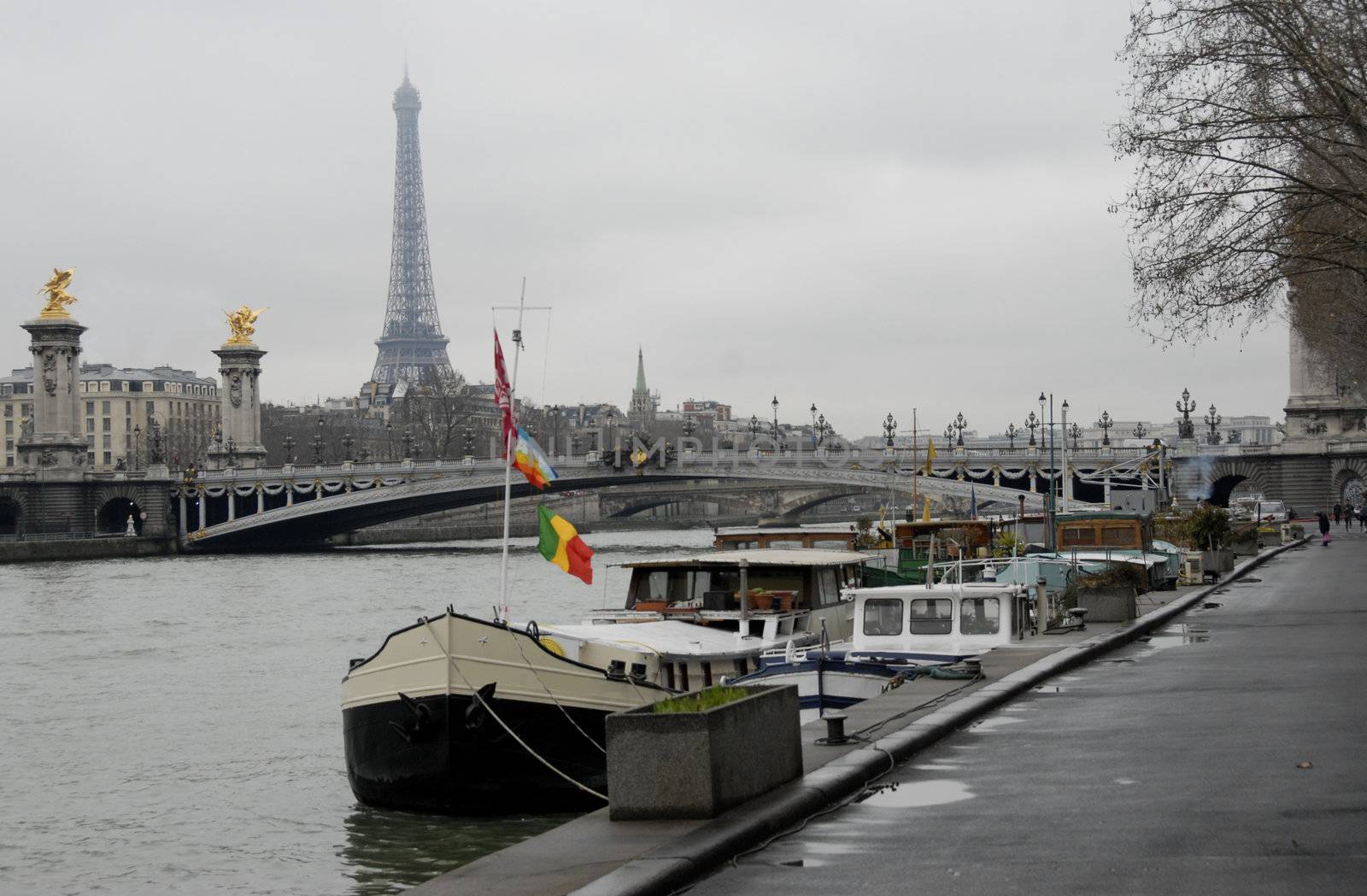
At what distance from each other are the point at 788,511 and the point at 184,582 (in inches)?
2377

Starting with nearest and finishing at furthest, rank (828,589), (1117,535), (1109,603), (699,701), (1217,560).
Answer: (699,701), (1109,603), (828,589), (1117,535), (1217,560)

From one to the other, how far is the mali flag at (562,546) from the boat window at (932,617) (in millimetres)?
4130

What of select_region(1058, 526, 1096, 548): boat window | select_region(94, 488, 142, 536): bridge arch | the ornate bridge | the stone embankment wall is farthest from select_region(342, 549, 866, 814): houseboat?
select_region(94, 488, 142, 536): bridge arch

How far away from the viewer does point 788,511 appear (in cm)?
11850

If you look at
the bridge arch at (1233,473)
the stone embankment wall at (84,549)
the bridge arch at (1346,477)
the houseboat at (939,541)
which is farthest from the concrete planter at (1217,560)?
the stone embankment wall at (84,549)

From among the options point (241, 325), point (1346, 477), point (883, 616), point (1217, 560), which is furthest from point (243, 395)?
point (883, 616)

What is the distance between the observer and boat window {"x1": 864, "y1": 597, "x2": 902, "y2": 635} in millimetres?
21125

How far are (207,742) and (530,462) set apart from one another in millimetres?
7211

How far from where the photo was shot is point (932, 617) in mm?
21328

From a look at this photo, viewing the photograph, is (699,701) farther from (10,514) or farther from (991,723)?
(10,514)

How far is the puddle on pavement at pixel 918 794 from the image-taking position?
1013 centimetres

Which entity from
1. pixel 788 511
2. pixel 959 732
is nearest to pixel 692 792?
pixel 959 732

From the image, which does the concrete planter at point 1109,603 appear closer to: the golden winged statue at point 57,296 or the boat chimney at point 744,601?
the boat chimney at point 744,601

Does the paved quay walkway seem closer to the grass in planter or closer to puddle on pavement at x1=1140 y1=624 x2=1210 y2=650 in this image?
the grass in planter
